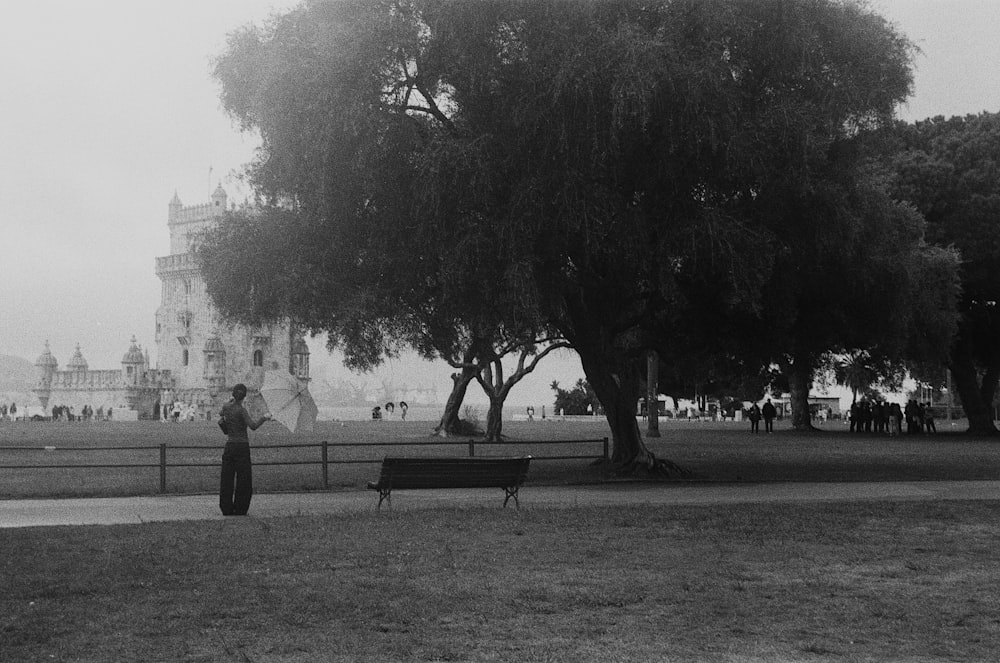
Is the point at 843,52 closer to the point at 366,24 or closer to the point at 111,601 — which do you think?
the point at 366,24

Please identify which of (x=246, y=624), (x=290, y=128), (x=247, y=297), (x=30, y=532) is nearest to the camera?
(x=246, y=624)

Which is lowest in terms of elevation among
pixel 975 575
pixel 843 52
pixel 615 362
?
pixel 975 575

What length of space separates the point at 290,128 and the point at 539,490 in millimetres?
7773

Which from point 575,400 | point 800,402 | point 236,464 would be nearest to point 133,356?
point 575,400

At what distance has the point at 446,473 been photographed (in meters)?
15.8

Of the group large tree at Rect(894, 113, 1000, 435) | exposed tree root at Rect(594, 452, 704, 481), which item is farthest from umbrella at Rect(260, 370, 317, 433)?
large tree at Rect(894, 113, 1000, 435)

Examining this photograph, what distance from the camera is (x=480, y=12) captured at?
63.2ft

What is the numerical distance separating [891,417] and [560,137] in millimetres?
45176

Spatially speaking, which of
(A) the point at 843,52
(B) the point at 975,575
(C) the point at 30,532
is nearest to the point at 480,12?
(A) the point at 843,52

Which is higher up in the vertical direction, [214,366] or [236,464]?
[214,366]

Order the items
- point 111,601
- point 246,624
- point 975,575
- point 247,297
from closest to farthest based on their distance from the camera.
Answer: point 246,624 < point 111,601 < point 975,575 < point 247,297

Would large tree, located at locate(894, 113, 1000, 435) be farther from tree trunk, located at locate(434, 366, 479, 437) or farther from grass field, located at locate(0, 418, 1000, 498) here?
tree trunk, located at locate(434, 366, 479, 437)

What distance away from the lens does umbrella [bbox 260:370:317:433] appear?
85.3 feet

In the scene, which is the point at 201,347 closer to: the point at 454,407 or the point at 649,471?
the point at 454,407
